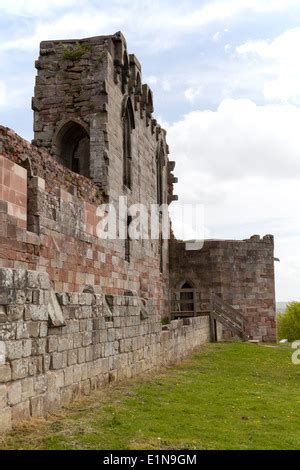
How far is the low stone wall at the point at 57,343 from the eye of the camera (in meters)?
6.69

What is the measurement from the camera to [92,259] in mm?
15984

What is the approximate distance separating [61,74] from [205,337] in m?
10.7

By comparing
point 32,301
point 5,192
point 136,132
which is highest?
point 136,132

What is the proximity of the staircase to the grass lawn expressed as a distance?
1063 centimetres

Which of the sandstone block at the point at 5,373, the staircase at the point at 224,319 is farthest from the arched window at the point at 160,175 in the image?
the sandstone block at the point at 5,373

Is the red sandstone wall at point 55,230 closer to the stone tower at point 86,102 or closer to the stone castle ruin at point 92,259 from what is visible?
the stone castle ruin at point 92,259

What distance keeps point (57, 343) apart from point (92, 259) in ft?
26.0

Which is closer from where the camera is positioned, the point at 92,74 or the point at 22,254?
the point at 22,254

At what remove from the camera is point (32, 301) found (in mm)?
7293

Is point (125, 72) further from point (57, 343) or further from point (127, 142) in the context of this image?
point (57, 343)

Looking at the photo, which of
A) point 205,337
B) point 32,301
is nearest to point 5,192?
point 32,301

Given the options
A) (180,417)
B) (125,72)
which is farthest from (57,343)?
(125,72)

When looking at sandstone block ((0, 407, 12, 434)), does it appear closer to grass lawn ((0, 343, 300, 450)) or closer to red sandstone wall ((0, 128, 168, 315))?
grass lawn ((0, 343, 300, 450))
